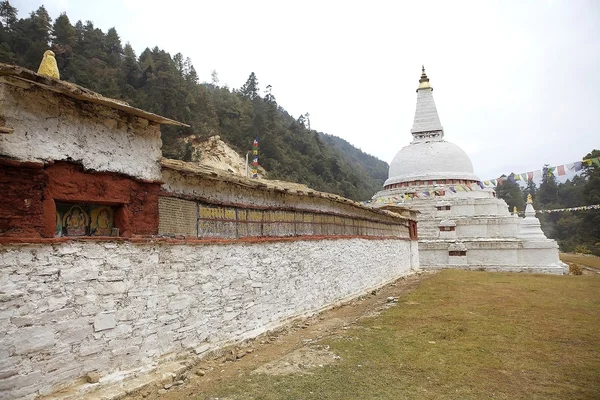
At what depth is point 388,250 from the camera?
1802 centimetres

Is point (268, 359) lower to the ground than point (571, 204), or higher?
lower

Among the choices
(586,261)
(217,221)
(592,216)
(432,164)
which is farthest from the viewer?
(592,216)

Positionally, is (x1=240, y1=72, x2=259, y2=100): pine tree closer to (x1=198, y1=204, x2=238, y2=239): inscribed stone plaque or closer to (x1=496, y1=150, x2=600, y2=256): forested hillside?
(x1=496, y1=150, x2=600, y2=256): forested hillside

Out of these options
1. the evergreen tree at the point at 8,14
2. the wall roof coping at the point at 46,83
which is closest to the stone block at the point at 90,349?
the wall roof coping at the point at 46,83

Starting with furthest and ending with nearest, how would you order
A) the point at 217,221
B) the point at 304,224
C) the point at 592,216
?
1. the point at 592,216
2. the point at 304,224
3. the point at 217,221

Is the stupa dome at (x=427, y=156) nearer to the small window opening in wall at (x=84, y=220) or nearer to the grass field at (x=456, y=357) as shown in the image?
the grass field at (x=456, y=357)

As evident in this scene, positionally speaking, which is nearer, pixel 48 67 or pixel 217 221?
pixel 48 67

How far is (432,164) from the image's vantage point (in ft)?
101

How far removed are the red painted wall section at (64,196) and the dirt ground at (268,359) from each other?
2195 mm

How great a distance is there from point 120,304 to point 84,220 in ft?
3.92

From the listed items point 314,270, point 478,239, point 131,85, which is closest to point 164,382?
point 314,270

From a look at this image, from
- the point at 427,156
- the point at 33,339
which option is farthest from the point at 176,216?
the point at 427,156

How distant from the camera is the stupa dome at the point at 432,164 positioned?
3017 cm

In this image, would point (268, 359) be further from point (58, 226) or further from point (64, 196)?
point (64, 196)
